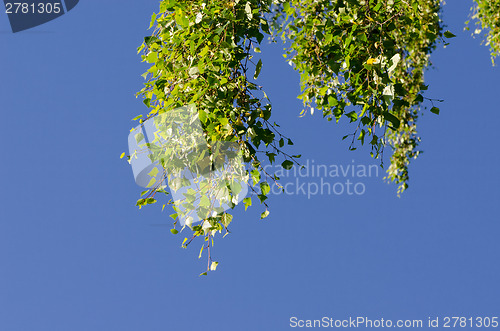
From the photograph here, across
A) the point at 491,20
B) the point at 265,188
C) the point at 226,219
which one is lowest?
the point at 226,219

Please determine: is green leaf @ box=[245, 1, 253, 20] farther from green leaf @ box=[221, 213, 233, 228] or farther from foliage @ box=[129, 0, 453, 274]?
green leaf @ box=[221, 213, 233, 228]

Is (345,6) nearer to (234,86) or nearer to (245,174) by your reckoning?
(234,86)

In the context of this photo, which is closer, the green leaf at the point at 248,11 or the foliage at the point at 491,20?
the green leaf at the point at 248,11

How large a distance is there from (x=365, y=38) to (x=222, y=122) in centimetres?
82

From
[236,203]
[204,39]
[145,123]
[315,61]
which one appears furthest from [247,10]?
[315,61]

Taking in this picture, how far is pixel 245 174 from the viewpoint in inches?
91.8

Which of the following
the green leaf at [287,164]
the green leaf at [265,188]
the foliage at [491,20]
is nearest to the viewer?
the green leaf at [265,188]

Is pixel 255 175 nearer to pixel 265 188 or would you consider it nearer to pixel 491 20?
pixel 265 188

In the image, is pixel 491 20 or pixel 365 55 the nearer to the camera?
pixel 365 55

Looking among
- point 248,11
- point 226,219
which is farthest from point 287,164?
point 248,11

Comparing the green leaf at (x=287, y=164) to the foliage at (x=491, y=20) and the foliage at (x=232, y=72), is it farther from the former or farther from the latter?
the foliage at (x=491, y=20)

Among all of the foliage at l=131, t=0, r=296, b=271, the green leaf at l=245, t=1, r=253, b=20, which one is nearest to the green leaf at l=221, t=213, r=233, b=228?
the foliage at l=131, t=0, r=296, b=271

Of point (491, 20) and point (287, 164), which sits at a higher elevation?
point (491, 20)

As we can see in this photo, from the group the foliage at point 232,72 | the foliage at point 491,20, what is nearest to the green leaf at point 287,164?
the foliage at point 232,72
